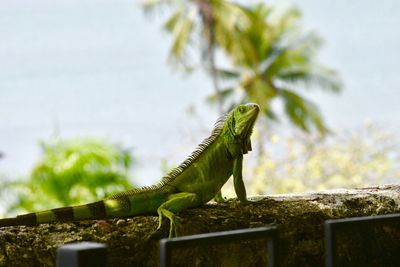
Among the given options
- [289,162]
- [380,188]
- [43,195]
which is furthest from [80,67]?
[380,188]

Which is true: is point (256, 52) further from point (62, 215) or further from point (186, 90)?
point (186, 90)

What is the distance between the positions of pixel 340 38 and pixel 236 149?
33.3m

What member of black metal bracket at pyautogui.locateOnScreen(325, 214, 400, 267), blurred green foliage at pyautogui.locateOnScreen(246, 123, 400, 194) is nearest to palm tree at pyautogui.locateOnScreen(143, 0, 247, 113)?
blurred green foliage at pyautogui.locateOnScreen(246, 123, 400, 194)

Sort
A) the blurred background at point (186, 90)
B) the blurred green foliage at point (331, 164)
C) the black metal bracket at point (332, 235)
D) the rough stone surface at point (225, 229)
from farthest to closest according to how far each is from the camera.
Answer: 1. the blurred green foliage at point (331, 164)
2. the blurred background at point (186, 90)
3. the rough stone surface at point (225, 229)
4. the black metal bracket at point (332, 235)

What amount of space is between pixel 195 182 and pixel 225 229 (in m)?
0.17

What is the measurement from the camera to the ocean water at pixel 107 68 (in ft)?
118

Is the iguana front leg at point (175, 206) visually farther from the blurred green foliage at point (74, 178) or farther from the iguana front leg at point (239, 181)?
the blurred green foliage at point (74, 178)

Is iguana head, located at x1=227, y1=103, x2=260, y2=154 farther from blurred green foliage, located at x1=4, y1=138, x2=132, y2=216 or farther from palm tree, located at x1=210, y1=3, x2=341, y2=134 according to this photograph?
palm tree, located at x1=210, y1=3, x2=341, y2=134

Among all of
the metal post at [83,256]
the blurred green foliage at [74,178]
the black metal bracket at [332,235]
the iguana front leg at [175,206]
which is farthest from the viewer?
the blurred green foliage at [74,178]

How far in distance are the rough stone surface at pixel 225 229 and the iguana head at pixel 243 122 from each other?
5.8 inches

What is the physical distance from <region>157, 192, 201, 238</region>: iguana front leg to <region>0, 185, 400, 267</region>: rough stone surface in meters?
0.02

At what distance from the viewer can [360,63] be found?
36062mm

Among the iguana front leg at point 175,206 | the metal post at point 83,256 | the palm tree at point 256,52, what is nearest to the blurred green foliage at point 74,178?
the iguana front leg at point 175,206

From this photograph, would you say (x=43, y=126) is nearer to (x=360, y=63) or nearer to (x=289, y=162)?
(x=360, y=63)
